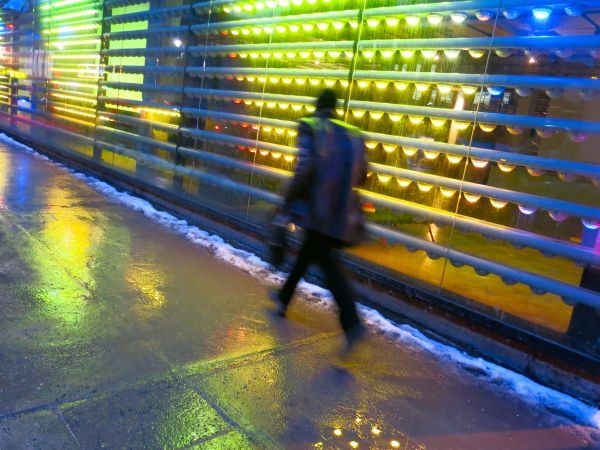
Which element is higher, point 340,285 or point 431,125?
point 431,125

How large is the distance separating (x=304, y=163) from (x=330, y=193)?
28 centimetres

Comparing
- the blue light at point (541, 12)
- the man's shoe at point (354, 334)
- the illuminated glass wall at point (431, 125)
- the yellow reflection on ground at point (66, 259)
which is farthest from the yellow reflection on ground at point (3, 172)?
the blue light at point (541, 12)

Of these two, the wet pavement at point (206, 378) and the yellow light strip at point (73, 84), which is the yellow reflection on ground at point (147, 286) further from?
the yellow light strip at point (73, 84)

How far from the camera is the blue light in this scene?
3885mm

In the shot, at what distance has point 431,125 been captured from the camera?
4785 millimetres

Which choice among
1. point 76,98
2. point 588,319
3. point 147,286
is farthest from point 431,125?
point 76,98

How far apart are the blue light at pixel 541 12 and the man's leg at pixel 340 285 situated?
2381 millimetres

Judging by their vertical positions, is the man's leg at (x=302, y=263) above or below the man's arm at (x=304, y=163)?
below

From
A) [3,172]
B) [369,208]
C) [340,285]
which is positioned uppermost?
[369,208]

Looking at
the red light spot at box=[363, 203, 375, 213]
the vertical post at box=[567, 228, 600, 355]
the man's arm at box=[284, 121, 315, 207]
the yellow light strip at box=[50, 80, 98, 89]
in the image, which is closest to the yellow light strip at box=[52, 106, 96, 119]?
the yellow light strip at box=[50, 80, 98, 89]

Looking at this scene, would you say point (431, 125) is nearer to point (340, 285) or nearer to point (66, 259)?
point (340, 285)

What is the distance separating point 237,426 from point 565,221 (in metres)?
2.93

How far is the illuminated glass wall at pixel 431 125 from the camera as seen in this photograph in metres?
3.86

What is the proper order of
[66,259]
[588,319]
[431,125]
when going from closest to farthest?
1. [588,319]
2. [431,125]
3. [66,259]
